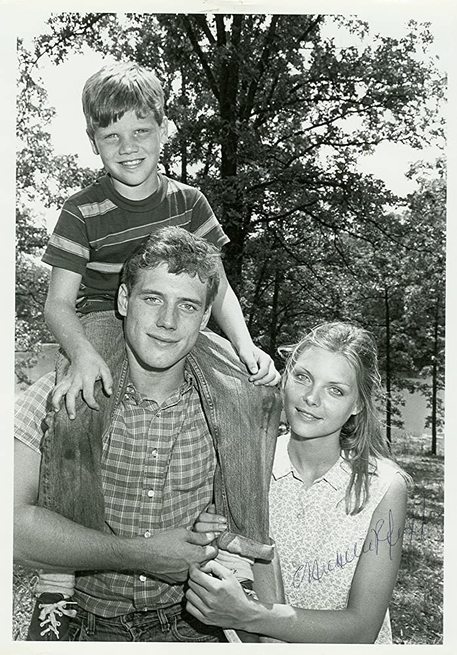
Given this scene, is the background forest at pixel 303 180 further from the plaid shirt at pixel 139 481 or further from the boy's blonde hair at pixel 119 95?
the plaid shirt at pixel 139 481

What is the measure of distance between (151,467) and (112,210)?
0.81 metres

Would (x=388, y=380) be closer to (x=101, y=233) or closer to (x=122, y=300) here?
(x=122, y=300)

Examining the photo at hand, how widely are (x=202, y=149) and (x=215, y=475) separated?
1.09 meters

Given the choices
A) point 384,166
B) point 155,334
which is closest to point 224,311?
point 155,334

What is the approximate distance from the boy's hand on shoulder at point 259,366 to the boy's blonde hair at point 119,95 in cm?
80

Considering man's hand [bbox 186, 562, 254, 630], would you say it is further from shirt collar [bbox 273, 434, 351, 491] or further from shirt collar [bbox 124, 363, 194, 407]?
shirt collar [bbox 124, 363, 194, 407]

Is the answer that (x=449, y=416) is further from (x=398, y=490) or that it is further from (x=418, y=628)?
(x=418, y=628)

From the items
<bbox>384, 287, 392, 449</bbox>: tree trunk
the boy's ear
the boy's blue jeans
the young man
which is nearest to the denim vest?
the young man

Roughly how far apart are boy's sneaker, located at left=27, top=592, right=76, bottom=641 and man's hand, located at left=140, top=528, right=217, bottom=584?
0.99 feet

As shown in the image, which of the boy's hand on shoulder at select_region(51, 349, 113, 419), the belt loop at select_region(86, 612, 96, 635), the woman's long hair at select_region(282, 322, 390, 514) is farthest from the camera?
the woman's long hair at select_region(282, 322, 390, 514)

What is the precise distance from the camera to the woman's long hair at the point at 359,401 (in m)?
2.29

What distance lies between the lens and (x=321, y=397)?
2266 millimetres

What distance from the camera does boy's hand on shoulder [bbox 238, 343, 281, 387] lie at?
2.27 metres

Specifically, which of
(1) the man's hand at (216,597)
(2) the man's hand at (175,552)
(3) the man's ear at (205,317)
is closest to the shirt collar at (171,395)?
(3) the man's ear at (205,317)
